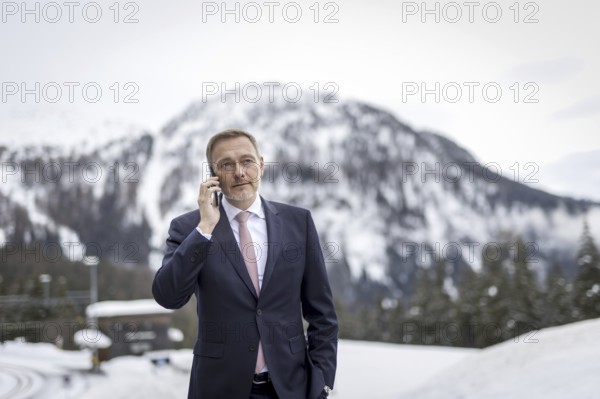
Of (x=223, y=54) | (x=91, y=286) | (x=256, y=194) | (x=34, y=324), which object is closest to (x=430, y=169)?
(x=223, y=54)

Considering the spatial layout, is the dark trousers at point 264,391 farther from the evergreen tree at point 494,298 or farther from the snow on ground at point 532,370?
the evergreen tree at point 494,298

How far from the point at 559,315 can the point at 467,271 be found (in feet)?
2.65

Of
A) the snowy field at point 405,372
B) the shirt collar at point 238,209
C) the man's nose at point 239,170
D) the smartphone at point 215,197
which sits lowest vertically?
the snowy field at point 405,372

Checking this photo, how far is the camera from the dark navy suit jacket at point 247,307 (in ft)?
4.37

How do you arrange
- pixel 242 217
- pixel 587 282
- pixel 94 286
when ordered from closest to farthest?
pixel 242 217
pixel 94 286
pixel 587 282

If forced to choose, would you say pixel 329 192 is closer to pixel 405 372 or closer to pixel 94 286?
pixel 405 372

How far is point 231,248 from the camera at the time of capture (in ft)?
4.64

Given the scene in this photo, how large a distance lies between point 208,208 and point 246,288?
0.66ft

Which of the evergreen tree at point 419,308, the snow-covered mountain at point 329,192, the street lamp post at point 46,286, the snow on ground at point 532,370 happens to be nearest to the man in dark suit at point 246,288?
the snow on ground at point 532,370

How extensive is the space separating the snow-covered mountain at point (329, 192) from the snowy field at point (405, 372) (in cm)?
73

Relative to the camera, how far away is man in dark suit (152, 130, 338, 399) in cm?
134

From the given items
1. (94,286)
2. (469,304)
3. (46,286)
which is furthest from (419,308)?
(46,286)

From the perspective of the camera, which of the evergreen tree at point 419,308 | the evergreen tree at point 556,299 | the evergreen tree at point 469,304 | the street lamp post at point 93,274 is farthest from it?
the evergreen tree at point 419,308

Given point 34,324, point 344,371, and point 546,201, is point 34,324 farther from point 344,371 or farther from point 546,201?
point 546,201
